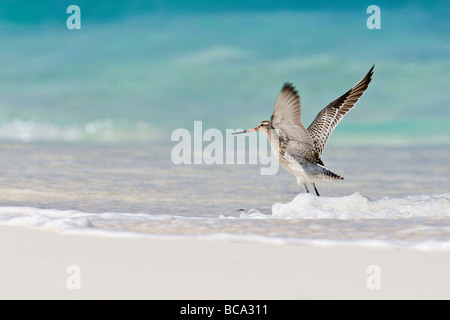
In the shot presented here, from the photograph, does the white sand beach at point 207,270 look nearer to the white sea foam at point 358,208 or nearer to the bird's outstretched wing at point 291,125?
the white sea foam at point 358,208

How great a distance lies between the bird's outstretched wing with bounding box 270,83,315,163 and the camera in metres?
7.11

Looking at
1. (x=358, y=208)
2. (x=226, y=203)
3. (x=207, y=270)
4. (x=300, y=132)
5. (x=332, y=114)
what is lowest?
(x=207, y=270)

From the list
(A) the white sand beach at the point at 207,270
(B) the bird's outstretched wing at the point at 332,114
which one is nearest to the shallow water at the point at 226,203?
(A) the white sand beach at the point at 207,270

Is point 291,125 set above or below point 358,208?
above

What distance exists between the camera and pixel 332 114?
8.65 m

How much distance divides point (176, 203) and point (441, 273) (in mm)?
4803

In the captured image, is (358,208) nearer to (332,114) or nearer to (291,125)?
(291,125)

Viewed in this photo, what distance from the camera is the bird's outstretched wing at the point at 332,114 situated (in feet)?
27.4

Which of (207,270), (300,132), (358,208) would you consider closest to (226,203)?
(300,132)

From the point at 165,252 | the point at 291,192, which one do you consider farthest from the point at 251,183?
the point at 165,252

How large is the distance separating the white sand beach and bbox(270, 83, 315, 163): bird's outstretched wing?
8.53 ft

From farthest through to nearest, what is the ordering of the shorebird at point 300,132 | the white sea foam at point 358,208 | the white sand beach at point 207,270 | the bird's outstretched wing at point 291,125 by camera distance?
the shorebird at point 300,132, the bird's outstretched wing at point 291,125, the white sea foam at point 358,208, the white sand beach at point 207,270

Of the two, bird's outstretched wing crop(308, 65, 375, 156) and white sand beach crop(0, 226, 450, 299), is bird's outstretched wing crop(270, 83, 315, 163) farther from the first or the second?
white sand beach crop(0, 226, 450, 299)

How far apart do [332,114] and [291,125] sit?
4.35ft
